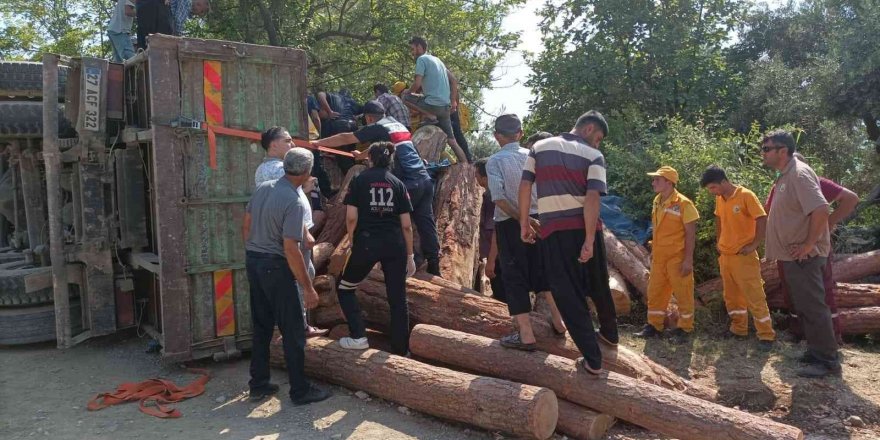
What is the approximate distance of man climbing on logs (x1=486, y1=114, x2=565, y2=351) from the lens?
512cm

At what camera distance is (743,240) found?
6.73m

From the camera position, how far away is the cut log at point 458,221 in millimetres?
7262

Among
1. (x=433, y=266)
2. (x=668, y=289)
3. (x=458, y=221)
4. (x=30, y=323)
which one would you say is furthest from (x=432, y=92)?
(x=30, y=323)

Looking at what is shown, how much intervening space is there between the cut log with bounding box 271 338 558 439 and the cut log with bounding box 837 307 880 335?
4.28 m

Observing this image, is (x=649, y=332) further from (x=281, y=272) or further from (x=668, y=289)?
(x=281, y=272)

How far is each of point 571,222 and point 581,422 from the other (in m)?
1.36

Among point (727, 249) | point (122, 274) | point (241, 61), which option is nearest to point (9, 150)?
point (122, 274)

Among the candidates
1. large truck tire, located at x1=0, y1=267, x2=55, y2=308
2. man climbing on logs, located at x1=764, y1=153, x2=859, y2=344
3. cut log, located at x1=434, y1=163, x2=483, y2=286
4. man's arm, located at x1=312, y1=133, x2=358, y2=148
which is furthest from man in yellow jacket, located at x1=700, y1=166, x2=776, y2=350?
large truck tire, located at x1=0, y1=267, x2=55, y2=308

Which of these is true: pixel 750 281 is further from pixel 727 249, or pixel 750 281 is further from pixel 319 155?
pixel 319 155

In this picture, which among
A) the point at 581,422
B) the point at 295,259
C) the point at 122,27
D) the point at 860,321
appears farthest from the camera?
the point at 122,27

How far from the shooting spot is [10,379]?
586cm

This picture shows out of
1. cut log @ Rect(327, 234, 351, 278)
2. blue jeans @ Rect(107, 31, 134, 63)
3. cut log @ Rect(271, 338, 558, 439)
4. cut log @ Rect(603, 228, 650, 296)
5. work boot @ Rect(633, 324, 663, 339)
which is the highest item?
blue jeans @ Rect(107, 31, 134, 63)

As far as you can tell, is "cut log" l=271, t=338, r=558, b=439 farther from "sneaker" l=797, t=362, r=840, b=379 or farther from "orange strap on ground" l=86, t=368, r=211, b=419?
"sneaker" l=797, t=362, r=840, b=379

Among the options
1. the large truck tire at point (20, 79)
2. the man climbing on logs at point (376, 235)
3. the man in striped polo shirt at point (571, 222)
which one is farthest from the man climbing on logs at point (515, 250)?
the large truck tire at point (20, 79)
